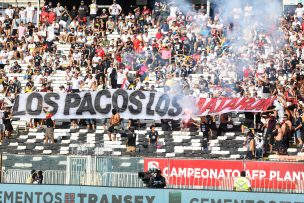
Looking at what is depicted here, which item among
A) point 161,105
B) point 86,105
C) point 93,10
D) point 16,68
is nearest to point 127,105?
point 161,105

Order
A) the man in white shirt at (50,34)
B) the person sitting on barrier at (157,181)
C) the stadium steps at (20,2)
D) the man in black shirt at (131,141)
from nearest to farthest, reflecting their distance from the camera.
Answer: the person sitting on barrier at (157,181)
the man in black shirt at (131,141)
the man in white shirt at (50,34)
the stadium steps at (20,2)

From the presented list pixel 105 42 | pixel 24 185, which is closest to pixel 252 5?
pixel 105 42

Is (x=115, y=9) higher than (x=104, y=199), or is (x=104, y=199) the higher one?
(x=115, y=9)

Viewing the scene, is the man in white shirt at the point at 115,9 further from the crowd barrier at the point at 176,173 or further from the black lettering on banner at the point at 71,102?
the crowd barrier at the point at 176,173

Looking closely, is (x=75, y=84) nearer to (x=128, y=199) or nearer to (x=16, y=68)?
(x=16, y=68)

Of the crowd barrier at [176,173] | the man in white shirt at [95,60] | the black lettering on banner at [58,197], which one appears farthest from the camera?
the man in white shirt at [95,60]

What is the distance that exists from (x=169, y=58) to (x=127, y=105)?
2.62 metres

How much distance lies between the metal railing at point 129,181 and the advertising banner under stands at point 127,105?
191 inches

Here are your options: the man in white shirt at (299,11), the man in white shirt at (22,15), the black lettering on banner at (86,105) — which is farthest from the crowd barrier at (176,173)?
the man in white shirt at (22,15)

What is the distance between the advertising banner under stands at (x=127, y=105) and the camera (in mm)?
29147

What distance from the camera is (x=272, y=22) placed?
3172 centimetres

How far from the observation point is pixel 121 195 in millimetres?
20500

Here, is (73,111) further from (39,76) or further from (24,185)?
(24,185)

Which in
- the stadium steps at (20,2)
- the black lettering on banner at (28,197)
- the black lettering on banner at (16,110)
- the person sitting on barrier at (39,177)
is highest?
the stadium steps at (20,2)
